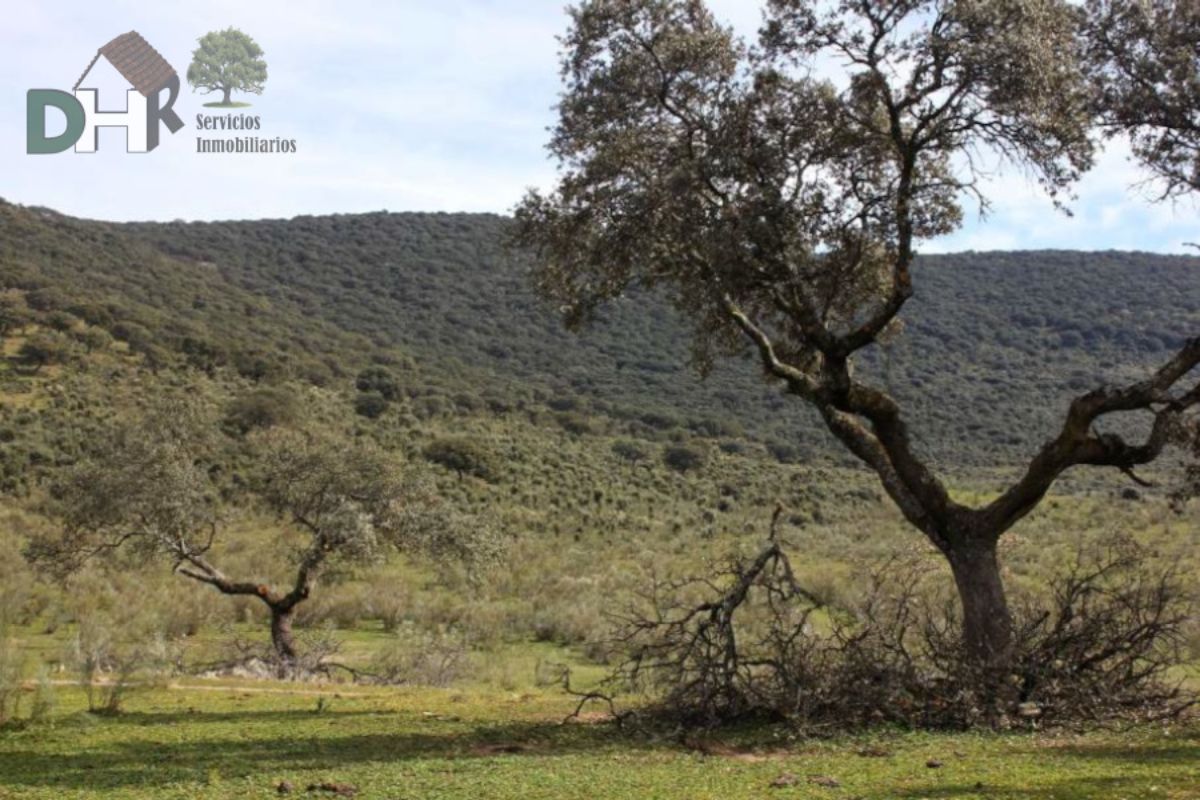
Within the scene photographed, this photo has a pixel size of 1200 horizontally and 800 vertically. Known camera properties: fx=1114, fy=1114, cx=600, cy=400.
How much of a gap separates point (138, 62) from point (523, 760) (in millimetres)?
28590

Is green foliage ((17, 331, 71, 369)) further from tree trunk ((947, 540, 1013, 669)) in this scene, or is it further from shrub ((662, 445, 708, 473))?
tree trunk ((947, 540, 1013, 669))

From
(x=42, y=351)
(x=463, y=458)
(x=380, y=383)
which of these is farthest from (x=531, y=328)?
(x=42, y=351)

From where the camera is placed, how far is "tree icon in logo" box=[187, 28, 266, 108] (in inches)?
1580

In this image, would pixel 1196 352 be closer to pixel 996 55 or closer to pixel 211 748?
pixel 996 55

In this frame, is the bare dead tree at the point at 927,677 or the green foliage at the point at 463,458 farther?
the green foliage at the point at 463,458

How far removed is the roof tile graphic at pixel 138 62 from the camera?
31.4m

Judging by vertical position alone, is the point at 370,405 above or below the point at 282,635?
above

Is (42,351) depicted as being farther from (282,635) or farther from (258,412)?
(282,635)

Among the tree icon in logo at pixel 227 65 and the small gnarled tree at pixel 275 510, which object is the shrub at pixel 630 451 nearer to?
the tree icon in logo at pixel 227 65

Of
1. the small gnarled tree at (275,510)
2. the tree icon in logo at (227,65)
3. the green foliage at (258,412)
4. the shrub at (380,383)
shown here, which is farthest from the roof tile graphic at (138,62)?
the shrub at (380,383)

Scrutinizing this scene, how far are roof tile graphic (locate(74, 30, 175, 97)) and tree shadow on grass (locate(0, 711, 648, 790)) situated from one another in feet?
77.6

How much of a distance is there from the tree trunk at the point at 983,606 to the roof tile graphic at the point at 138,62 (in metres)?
27.1

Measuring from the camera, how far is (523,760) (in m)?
10.4

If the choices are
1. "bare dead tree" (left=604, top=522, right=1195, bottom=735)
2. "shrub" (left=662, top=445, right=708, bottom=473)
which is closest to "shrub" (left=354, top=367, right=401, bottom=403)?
"shrub" (left=662, top=445, right=708, bottom=473)
